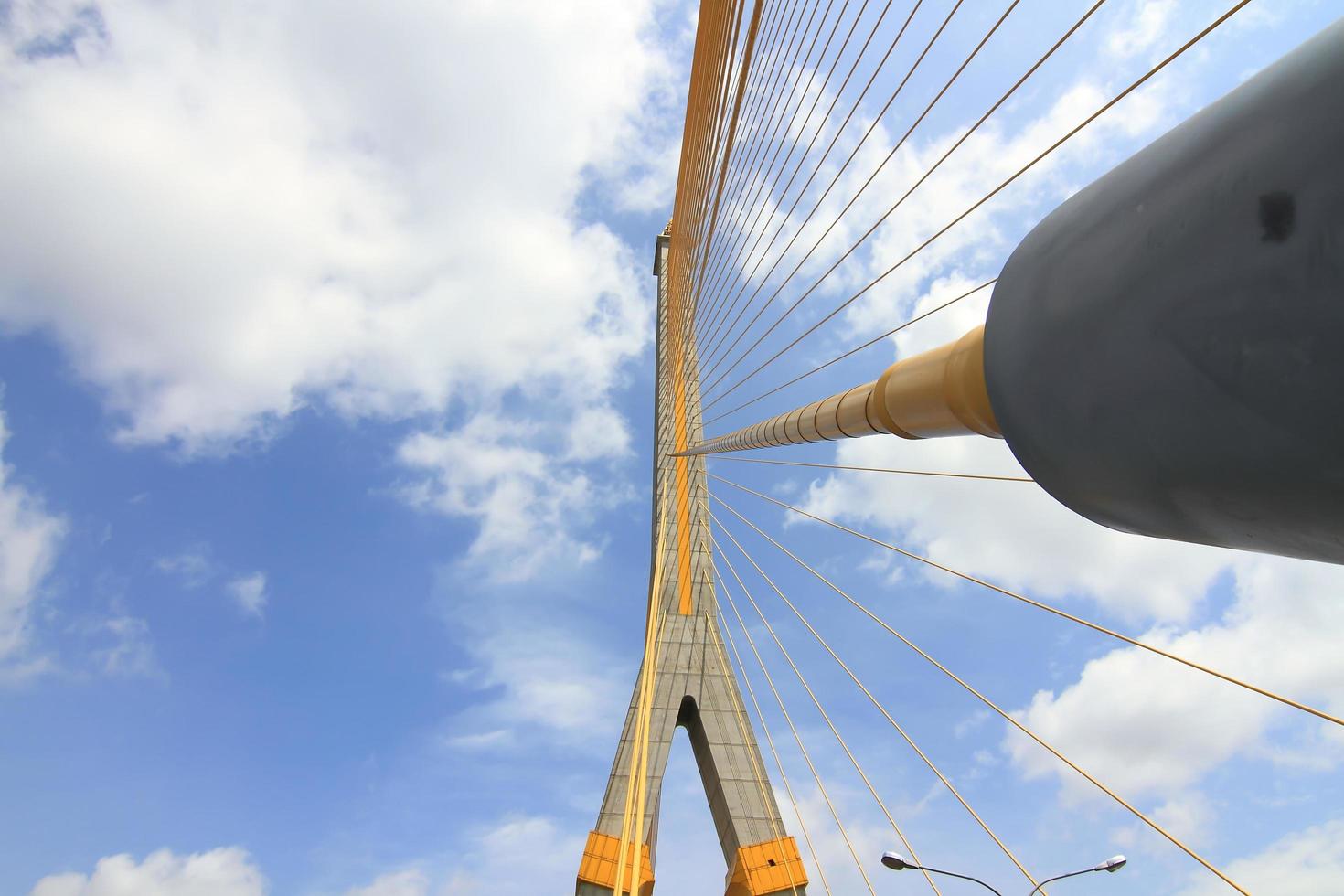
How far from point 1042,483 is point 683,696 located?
8.08 metres

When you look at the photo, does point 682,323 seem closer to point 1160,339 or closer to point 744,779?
point 744,779

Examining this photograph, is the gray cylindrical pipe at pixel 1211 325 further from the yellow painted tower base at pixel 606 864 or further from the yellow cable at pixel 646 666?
the yellow painted tower base at pixel 606 864

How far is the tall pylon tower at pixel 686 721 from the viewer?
7434 mm

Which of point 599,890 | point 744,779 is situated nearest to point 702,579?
point 744,779

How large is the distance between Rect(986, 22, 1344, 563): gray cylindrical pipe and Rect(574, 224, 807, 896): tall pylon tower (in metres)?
5.77

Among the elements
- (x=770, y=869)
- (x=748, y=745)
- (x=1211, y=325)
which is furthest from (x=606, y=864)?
(x=1211, y=325)

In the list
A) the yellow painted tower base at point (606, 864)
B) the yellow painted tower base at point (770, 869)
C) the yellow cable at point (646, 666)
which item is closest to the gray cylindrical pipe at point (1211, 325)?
the yellow cable at point (646, 666)

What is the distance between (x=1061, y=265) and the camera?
0.74 meters

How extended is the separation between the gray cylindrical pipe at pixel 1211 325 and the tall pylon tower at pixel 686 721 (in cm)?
577

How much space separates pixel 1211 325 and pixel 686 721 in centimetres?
884

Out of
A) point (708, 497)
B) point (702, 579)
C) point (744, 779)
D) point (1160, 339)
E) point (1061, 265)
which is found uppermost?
point (708, 497)

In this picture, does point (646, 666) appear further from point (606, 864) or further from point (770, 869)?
point (770, 869)

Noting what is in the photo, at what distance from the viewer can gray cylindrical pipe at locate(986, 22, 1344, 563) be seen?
0.51 meters

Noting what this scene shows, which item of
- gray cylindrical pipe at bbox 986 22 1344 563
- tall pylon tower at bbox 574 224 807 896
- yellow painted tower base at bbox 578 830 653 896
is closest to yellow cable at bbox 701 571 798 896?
tall pylon tower at bbox 574 224 807 896
